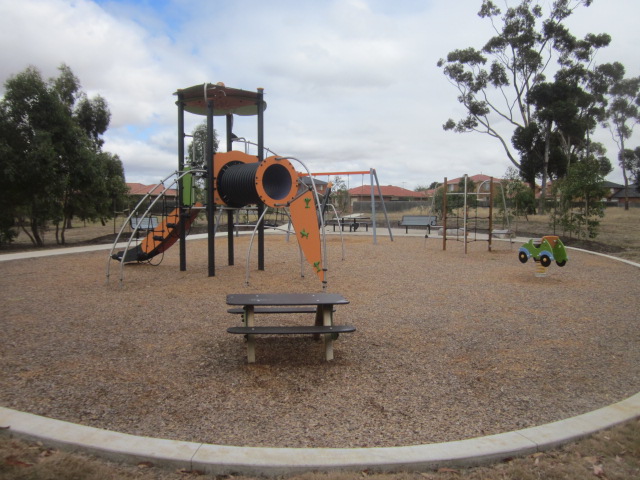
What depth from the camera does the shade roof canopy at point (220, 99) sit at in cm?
931

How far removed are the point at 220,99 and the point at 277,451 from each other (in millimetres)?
8473

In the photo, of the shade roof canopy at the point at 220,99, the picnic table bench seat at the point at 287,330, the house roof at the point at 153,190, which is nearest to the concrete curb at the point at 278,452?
the picnic table bench seat at the point at 287,330

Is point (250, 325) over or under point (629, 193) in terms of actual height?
under

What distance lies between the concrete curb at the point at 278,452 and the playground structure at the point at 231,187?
4.98m

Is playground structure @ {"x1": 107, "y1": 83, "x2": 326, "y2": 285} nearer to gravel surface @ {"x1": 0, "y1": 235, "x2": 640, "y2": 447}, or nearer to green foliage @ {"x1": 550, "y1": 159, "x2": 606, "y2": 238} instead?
gravel surface @ {"x1": 0, "y1": 235, "x2": 640, "y2": 447}

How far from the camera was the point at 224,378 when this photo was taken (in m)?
3.99

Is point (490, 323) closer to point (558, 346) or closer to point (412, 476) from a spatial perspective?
point (558, 346)

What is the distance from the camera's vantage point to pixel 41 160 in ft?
45.5

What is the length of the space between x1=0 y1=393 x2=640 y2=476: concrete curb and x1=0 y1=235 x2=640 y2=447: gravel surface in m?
0.17

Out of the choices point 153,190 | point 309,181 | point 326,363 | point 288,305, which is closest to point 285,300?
point 288,305

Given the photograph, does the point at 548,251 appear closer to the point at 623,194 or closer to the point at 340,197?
the point at 340,197

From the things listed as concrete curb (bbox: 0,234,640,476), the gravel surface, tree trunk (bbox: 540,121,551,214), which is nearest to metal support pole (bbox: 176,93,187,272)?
the gravel surface

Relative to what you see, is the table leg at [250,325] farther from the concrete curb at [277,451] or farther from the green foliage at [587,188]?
the green foliage at [587,188]

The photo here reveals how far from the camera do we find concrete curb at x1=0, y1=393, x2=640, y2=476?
2646 millimetres
